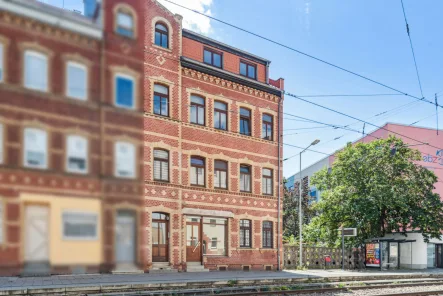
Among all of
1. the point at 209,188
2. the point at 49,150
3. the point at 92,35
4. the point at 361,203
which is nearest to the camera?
the point at 49,150

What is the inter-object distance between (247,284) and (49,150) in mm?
17624

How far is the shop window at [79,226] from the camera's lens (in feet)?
7.00

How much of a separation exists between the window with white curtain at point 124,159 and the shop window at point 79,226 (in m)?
0.29

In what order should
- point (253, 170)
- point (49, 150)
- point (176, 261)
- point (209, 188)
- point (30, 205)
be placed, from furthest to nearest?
1. point (253, 170)
2. point (209, 188)
3. point (176, 261)
4. point (49, 150)
5. point (30, 205)

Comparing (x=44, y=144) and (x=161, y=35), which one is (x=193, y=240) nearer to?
(x=161, y=35)

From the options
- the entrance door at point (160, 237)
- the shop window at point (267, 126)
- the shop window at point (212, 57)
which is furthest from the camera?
the shop window at point (267, 126)

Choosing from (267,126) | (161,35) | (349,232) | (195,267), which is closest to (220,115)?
(267,126)

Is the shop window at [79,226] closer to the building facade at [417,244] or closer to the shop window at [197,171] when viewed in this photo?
the shop window at [197,171]

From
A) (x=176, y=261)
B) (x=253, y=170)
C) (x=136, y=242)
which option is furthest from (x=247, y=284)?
(x=136, y=242)

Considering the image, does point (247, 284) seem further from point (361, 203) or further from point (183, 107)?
point (361, 203)

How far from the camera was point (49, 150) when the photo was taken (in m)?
2.12

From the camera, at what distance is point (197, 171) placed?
2586cm

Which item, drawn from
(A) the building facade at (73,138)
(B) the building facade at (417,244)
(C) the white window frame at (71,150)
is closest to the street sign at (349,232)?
(B) the building facade at (417,244)

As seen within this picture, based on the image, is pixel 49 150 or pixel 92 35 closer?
pixel 49 150
